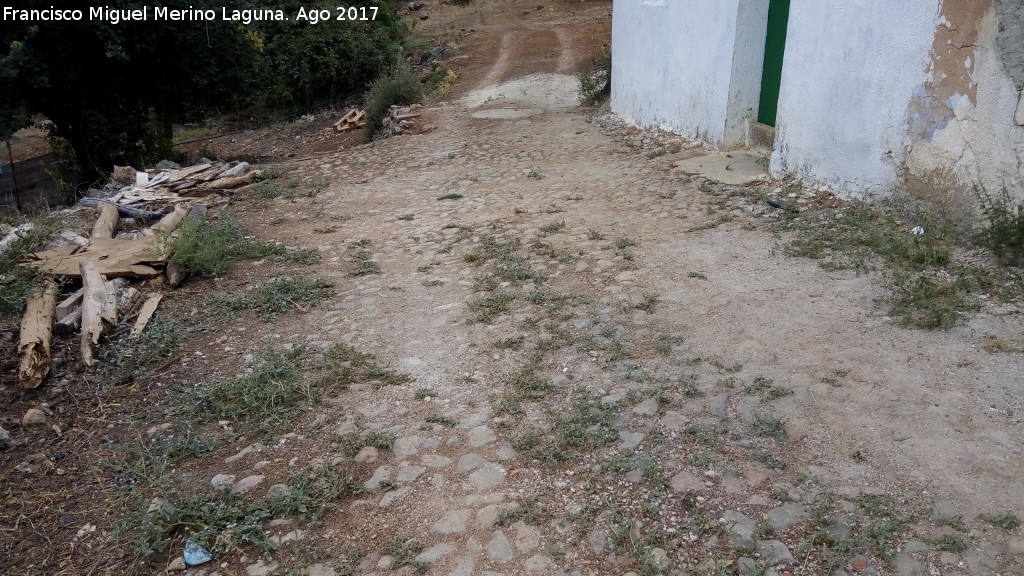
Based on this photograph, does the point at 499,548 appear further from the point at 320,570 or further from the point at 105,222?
the point at 105,222

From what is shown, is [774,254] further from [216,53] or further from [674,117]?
[216,53]

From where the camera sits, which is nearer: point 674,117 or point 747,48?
point 747,48

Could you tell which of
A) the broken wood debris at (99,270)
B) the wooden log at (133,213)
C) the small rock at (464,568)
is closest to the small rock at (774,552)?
the small rock at (464,568)

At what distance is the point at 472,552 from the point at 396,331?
196cm

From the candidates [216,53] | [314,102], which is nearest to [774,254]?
[216,53]

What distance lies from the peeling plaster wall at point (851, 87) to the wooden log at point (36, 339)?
5693 millimetres

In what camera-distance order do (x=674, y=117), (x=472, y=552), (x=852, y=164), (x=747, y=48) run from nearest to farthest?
(x=472, y=552)
(x=852, y=164)
(x=747, y=48)
(x=674, y=117)

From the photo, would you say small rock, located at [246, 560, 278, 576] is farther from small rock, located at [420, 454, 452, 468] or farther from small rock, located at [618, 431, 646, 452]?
small rock, located at [618, 431, 646, 452]

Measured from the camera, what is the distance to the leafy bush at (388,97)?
40.8 feet

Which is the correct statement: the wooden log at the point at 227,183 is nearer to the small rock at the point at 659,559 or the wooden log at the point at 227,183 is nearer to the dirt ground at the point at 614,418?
the dirt ground at the point at 614,418

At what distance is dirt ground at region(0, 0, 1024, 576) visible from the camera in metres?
2.51

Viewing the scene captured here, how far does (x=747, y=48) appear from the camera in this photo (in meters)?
7.02

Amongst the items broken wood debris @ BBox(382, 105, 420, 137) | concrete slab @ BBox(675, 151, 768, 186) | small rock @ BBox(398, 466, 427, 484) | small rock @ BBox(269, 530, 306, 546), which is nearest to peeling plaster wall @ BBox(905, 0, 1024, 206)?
concrete slab @ BBox(675, 151, 768, 186)

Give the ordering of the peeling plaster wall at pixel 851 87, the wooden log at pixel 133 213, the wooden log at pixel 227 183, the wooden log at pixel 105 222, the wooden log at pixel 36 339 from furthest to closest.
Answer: the wooden log at pixel 227 183, the wooden log at pixel 133 213, the wooden log at pixel 105 222, the peeling plaster wall at pixel 851 87, the wooden log at pixel 36 339
